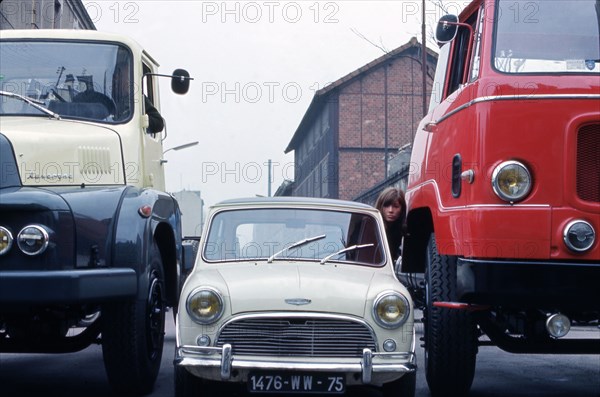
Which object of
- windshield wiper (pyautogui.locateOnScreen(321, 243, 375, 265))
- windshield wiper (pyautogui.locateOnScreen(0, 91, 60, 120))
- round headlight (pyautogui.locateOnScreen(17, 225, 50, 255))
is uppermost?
windshield wiper (pyautogui.locateOnScreen(0, 91, 60, 120))

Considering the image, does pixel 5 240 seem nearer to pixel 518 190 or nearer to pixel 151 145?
pixel 151 145

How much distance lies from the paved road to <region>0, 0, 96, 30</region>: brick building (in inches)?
640

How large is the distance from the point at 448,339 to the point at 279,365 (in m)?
1.33

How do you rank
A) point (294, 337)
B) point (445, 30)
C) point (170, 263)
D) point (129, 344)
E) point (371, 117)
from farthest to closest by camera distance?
point (371, 117)
point (170, 263)
point (445, 30)
point (129, 344)
point (294, 337)

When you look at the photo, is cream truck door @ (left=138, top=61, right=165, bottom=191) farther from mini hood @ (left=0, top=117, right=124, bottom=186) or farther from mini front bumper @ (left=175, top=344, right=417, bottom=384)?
mini front bumper @ (left=175, top=344, right=417, bottom=384)

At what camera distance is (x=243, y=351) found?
573 cm

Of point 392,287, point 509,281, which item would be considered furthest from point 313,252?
point 509,281

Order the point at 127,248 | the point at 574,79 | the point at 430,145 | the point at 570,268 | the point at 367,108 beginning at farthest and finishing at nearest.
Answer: the point at 367,108
the point at 430,145
the point at 127,248
the point at 574,79
the point at 570,268

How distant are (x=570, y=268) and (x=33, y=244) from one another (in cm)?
320

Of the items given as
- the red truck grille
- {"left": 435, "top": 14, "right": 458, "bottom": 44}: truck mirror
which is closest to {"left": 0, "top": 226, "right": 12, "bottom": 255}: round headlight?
{"left": 435, "top": 14, "right": 458, "bottom": 44}: truck mirror

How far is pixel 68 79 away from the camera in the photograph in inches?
284

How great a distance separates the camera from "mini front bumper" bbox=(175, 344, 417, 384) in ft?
18.4

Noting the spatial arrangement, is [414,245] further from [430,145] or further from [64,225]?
[64,225]

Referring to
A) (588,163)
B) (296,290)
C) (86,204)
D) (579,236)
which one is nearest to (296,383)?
(296,290)
